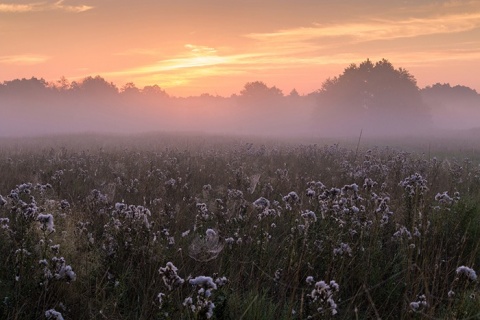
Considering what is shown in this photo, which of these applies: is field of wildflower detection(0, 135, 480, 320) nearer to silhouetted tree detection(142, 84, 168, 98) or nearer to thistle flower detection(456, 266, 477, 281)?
thistle flower detection(456, 266, 477, 281)

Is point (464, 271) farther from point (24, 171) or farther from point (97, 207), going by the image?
point (24, 171)

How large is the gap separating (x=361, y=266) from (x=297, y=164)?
10.9 meters

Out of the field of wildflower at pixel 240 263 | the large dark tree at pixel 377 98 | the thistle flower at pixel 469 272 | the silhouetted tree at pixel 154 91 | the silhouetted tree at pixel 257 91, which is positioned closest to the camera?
the thistle flower at pixel 469 272

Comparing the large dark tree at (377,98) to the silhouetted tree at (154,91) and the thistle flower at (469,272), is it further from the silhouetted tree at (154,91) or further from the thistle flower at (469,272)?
the silhouetted tree at (154,91)

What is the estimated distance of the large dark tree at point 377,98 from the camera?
68125 millimetres

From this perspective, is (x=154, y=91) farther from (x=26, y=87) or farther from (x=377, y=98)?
(x=377, y=98)

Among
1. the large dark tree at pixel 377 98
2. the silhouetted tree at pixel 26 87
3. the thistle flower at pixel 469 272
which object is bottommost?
the thistle flower at pixel 469 272

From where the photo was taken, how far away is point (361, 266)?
15.2 feet

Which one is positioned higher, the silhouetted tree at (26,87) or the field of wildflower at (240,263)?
the silhouetted tree at (26,87)

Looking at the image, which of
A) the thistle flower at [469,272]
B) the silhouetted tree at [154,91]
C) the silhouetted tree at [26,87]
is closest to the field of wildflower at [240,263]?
the thistle flower at [469,272]

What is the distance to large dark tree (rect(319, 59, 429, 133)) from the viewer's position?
2682 inches

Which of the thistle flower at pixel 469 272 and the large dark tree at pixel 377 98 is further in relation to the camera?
the large dark tree at pixel 377 98

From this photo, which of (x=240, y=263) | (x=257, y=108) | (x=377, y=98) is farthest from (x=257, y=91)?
(x=240, y=263)

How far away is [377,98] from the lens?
68.6m
